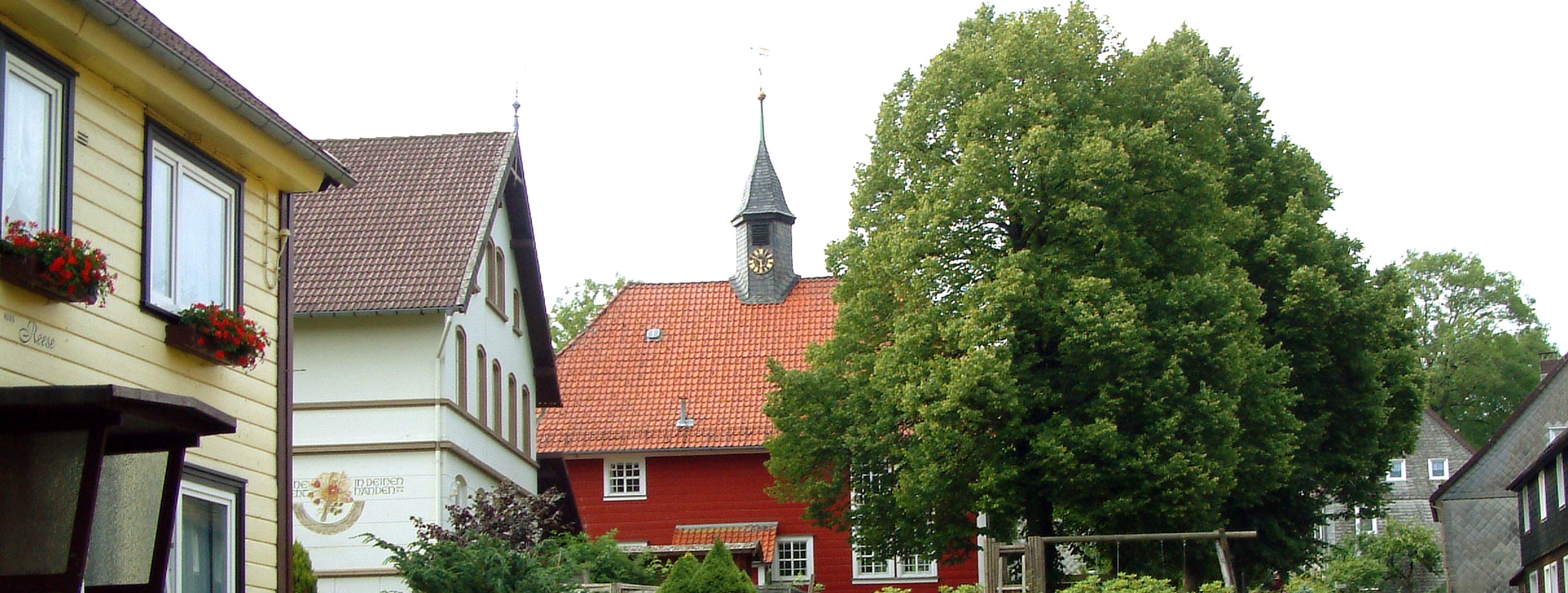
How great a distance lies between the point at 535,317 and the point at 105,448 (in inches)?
956

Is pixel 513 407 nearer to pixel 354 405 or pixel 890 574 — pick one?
pixel 354 405

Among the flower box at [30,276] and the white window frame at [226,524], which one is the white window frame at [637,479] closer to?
the white window frame at [226,524]

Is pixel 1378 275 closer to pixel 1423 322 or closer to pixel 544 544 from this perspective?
pixel 544 544

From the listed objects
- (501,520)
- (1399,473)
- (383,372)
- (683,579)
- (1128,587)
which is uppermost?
(383,372)

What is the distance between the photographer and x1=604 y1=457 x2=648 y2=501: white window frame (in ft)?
160

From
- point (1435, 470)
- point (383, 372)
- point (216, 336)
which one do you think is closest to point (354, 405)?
point (383, 372)

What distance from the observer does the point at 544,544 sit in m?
25.2

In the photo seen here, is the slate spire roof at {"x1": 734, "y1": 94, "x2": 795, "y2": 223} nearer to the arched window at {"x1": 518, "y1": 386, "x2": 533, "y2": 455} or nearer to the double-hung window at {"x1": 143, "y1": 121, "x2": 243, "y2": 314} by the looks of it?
the arched window at {"x1": 518, "y1": 386, "x2": 533, "y2": 455}

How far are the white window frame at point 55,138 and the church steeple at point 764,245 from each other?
1645 inches

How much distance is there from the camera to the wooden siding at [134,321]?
1181 cm

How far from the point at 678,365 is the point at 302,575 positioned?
26.9 meters

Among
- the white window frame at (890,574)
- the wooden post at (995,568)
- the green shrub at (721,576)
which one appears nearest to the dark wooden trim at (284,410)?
the wooden post at (995,568)

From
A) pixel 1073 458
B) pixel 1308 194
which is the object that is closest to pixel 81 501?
pixel 1073 458

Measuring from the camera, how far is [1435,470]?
75.2 m
